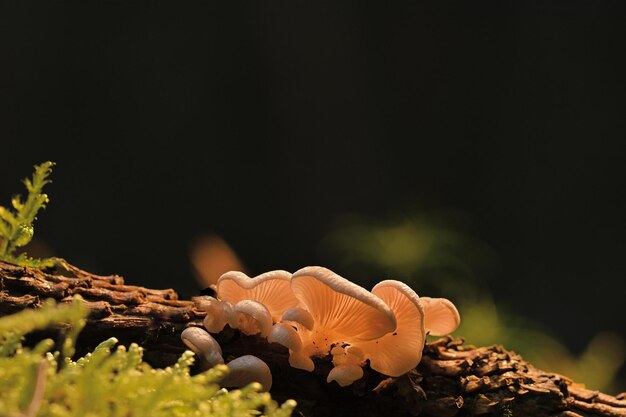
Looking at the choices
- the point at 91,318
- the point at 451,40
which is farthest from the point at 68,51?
the point at 91,318

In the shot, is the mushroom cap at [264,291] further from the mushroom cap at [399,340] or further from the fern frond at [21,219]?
the fern frond at [21,219]

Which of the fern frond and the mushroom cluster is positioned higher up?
the fern frond

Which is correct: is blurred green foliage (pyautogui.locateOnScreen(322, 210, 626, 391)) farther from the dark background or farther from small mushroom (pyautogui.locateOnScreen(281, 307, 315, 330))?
small mushroom (pyautogui.locateOnScreen(281, 307, 315, 330))

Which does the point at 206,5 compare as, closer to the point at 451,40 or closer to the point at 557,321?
the point at 451,40

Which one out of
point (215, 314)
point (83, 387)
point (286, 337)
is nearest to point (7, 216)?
point (215, 314)

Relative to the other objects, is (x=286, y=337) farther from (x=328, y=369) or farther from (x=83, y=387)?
(x=83, y=387)

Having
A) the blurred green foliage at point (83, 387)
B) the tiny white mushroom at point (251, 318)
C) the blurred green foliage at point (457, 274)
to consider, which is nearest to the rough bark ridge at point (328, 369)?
the tiny white mushroom at point (251, 318)

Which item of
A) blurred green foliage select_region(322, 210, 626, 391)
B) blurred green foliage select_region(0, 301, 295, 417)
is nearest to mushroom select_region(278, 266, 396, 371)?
blurred green foliage select_region(0, 301, 295, 417)
